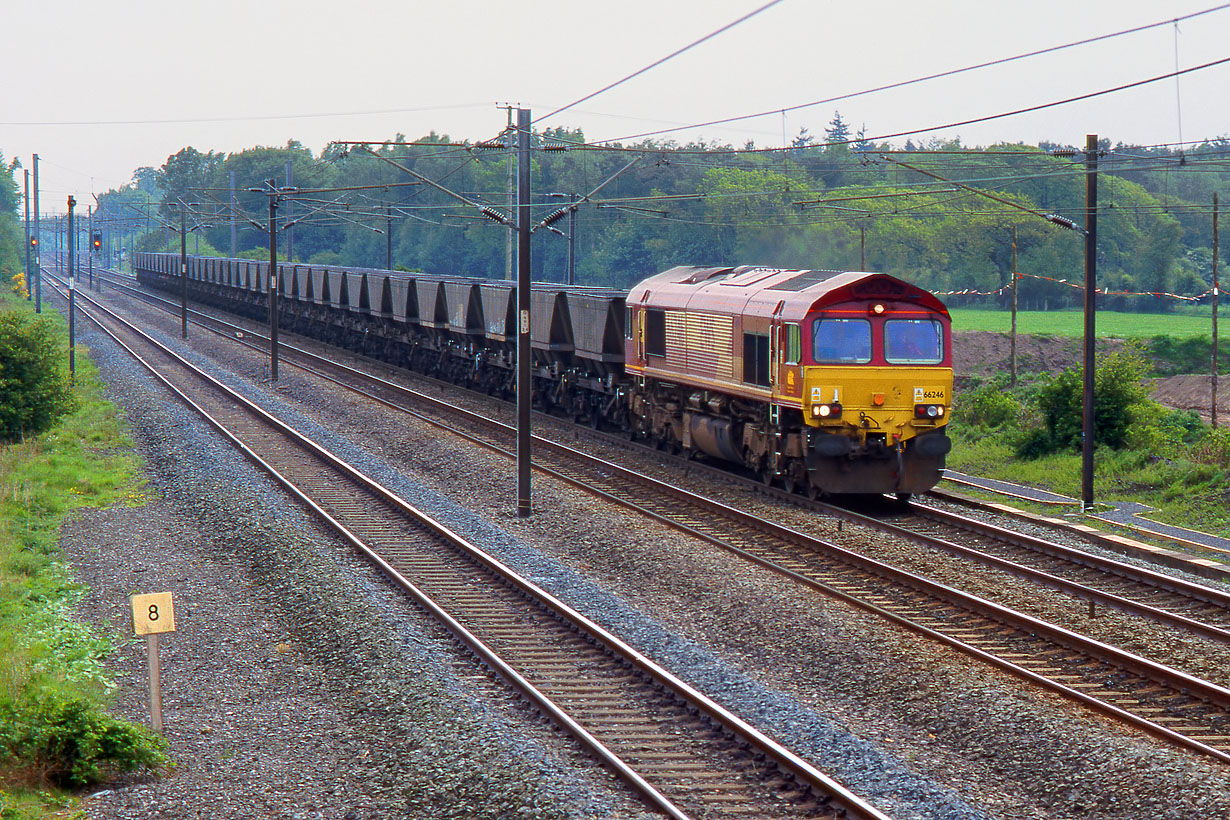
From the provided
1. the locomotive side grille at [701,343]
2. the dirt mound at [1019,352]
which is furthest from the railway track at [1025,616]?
the dirt mound at [1019,352]

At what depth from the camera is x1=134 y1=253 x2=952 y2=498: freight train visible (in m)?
18.5

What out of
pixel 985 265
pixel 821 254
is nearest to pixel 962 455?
pixel 821 254

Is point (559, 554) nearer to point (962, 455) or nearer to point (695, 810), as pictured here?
point (695, 810)

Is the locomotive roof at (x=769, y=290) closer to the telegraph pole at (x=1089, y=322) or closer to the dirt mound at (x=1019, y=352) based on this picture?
the telegraph pole at (x=1089, y=322)

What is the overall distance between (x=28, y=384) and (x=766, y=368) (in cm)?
1640

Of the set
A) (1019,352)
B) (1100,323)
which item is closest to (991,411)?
(1019,352)

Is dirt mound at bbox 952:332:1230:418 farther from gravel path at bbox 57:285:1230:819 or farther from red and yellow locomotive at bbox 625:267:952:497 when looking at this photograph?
gravel path at bbox 57:285:1230:819

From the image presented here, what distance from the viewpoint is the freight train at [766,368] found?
18.5 metres

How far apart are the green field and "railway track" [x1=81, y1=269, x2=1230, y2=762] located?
39.9 meters

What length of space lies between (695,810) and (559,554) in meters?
8.14

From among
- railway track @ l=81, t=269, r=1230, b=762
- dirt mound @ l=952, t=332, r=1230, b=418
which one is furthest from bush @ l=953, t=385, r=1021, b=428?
dirt mound @ l=952, t=332, r=1230, b=418

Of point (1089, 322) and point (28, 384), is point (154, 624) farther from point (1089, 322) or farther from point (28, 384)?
point (28, 384)

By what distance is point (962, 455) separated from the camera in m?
25.0

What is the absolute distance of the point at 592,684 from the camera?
35.5 ft
